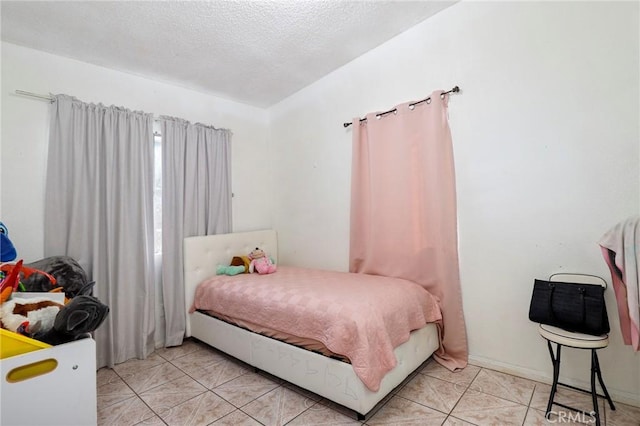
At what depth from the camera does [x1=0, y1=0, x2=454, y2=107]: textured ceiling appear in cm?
212

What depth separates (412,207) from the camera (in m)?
2.53

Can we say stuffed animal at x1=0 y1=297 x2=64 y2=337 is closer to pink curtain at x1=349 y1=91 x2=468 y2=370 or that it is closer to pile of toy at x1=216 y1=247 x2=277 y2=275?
pile of toy at x1=216 y1=247 x2=277 y2=275

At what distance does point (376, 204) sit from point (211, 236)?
1772mm

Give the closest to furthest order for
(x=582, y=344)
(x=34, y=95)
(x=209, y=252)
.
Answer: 1. (x=582, y=344)
2. (x=34, y=95)
3. (x=209, y=252)

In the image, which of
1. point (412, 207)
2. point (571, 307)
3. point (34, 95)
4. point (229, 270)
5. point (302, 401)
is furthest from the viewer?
point (229, 270)

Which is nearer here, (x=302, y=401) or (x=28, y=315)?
(x=28, y=315)

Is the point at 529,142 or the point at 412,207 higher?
the point at 529,142

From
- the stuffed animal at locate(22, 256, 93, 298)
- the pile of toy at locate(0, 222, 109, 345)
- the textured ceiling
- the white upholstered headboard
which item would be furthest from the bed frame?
the textured ceiling

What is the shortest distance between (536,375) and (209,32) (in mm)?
3511

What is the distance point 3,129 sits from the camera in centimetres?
227

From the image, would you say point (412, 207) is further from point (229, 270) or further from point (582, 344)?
point (229, 270)

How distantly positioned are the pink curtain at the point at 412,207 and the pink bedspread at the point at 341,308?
0.18 meters

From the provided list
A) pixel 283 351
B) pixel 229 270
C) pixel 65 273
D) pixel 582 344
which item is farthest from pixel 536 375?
pixel 65 273

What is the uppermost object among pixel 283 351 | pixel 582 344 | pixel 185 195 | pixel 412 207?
pixel 185 195
